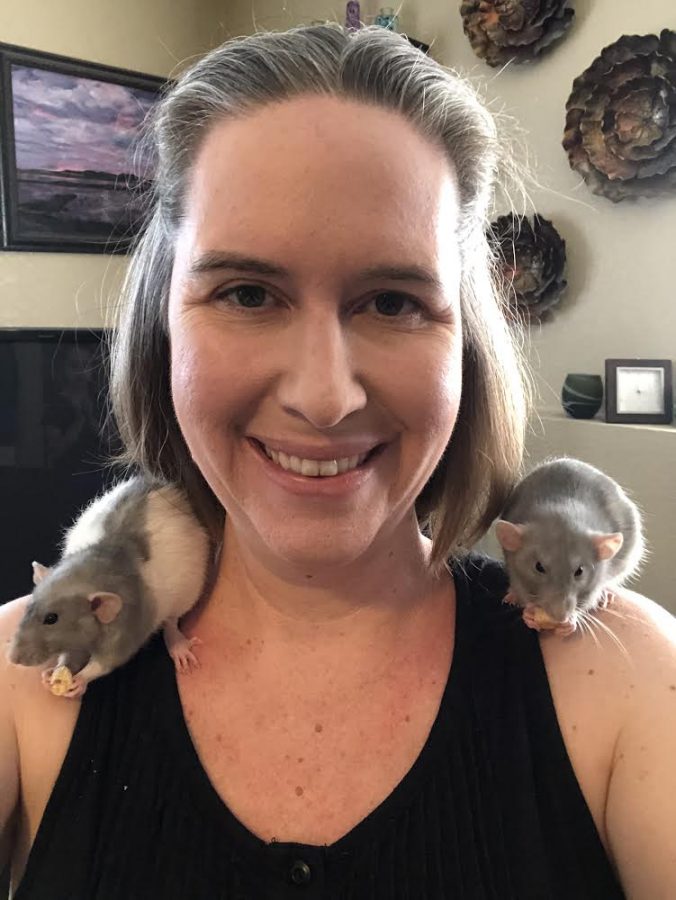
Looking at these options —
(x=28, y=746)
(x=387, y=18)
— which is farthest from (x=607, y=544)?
(x=387, y=18)

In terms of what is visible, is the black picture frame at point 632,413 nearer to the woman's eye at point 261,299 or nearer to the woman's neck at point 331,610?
the woman's neck at point 331,610

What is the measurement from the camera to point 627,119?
201 cm

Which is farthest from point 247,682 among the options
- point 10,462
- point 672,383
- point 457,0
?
point 457,0

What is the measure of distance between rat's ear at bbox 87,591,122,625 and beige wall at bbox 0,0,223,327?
1.92 m

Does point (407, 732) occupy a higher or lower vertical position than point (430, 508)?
lower

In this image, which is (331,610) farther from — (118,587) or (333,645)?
(118,587)

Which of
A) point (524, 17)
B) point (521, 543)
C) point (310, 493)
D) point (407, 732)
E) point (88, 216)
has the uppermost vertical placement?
point (524, 17)

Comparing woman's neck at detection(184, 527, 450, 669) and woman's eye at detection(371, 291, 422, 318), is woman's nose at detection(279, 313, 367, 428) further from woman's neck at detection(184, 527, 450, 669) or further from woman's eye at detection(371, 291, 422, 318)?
woman's neck at detection(184, 527, 450, 669)

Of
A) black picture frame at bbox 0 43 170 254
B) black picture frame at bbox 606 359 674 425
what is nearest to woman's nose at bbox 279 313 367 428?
black picture frame at bbox 606 359 674 425

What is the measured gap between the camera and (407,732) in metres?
0.87

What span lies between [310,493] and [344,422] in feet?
0.28

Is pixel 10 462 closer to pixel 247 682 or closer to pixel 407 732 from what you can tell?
pixel 247 682

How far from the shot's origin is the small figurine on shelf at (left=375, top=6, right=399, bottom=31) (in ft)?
8.09

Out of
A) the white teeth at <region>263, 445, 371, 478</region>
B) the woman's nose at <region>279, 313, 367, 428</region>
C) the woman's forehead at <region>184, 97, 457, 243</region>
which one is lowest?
the white teeth at <region>263, 445, 371, 478</region>
